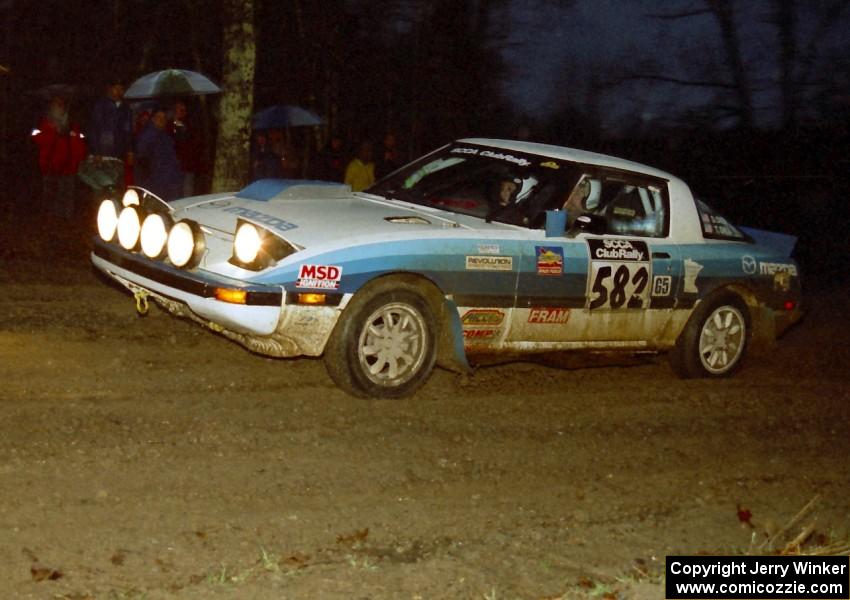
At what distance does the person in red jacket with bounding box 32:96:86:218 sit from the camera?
48.1 ft

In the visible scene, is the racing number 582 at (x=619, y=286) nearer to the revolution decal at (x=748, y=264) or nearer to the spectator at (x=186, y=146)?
the revolution decal at (x=748, y=264)

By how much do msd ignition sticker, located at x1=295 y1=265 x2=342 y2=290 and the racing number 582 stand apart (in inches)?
77.4

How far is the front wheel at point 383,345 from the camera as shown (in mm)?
7098

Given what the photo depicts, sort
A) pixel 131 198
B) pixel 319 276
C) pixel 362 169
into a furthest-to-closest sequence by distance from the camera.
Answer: pixel 362 169 < pixel 131 198 < pixel 319 276

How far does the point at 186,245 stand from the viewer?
7.02 metres

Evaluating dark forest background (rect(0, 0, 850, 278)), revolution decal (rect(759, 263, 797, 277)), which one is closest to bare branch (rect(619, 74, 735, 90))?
dark forest background (rect(0, 0, 850, 278))

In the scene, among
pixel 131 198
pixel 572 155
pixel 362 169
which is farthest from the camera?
pixel 362 169

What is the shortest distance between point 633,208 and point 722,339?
1347 mm

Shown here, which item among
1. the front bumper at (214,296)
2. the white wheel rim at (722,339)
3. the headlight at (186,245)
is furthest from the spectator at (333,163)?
the headlight at (186,245)

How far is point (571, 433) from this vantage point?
23.5 ft

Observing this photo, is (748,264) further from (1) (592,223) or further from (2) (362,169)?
(2) (362,169)

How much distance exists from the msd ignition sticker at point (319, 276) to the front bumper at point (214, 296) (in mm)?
150

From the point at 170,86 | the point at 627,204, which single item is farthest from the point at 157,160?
the point at 627,204

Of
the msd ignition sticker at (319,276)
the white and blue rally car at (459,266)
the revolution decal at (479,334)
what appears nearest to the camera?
the msd ignition sticker at (319,276)
